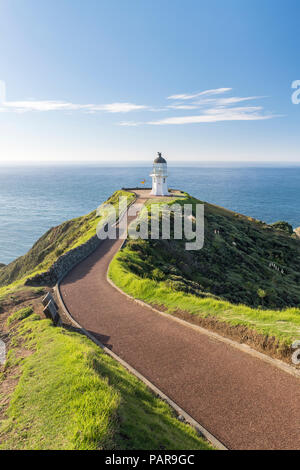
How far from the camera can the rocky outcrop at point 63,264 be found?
2053 cm

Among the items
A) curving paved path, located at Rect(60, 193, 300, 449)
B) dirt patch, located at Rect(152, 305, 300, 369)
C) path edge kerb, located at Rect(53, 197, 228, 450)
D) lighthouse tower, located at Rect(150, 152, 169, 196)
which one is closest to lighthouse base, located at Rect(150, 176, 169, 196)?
lighthouse tower, located at Rect(150, 152, 169, 196)

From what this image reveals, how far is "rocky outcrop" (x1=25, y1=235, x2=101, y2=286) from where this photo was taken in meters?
20.5

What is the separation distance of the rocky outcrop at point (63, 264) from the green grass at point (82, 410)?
38.0ft

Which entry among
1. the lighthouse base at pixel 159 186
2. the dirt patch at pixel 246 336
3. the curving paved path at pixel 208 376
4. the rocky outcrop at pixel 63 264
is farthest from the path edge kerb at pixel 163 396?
the lighthouse base at pixel 159 186

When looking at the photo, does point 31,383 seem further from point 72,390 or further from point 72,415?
point 72,415

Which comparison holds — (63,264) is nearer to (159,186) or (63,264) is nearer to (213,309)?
(213,309)

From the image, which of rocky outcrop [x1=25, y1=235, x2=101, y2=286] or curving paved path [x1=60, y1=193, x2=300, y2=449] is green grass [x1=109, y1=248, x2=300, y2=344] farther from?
rocky outcrop [x1=25, y1=235, x2=101, y2=286]

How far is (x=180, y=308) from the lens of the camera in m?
13.9

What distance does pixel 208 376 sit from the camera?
9.11 m

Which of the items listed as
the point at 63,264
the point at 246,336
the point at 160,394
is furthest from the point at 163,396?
the point at 63,264

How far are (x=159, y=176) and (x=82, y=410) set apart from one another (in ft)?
164

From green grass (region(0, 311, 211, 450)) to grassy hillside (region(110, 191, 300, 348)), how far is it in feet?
18.2

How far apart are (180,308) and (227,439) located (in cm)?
729

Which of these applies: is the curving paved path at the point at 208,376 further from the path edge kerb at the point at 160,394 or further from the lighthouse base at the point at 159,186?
the lighthouse base at the point at 159,186
